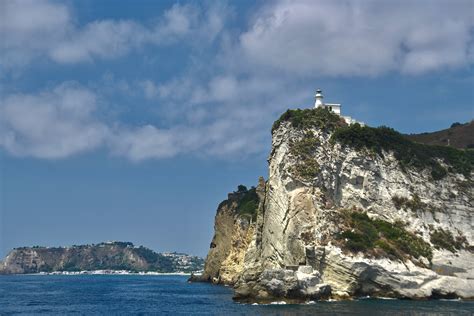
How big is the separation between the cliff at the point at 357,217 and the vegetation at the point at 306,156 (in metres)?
0.11

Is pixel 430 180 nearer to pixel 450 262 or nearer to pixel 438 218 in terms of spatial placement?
pixel 438 218

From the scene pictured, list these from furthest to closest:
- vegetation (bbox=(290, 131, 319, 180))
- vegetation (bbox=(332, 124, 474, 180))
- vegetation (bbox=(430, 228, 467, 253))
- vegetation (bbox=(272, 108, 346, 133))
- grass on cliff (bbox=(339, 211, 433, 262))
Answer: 1. vegetation (bbox=(332, 124, 474, 180))
2. vegetation (bbox=(272, 108, 346, 133))
3. vegetation (bbox=(430, 228, 467, 253))
4. vegetation (bbox=(290, 131, 319, 180))
5. grass on cliff (bbox=(339, 211, 433, 262))

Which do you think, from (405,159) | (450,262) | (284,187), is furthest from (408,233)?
(284,187)

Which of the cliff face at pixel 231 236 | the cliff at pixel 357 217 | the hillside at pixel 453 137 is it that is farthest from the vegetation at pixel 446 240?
the hillside at pixel 453 137

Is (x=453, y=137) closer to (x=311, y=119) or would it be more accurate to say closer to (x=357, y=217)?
(x=311, y=119)

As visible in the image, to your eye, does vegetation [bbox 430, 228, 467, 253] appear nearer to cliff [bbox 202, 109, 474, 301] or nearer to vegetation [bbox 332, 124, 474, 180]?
cliff [bbox 202, 109, 474, 301]

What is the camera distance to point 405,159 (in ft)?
230

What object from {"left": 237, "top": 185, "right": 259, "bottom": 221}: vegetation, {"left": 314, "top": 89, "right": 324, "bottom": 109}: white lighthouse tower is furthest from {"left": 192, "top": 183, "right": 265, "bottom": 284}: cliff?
{"left": 314, "top": 89, "right": 324, "bottom": 109}: white lighthouse tower

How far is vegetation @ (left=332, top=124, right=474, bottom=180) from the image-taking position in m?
68.6

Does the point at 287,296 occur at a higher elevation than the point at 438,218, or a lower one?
lower

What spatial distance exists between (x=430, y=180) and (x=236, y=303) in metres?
28.2

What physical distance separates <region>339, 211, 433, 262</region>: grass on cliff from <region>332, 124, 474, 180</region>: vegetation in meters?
8.42

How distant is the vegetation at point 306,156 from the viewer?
6362 centimetres

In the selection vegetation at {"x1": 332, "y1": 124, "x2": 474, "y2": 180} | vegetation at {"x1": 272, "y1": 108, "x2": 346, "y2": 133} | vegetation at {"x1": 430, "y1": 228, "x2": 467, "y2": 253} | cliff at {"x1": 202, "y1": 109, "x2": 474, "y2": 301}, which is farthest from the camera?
vegetation at {"x1": 332, "y1": 124, "x2": 474, "y2": 180}
